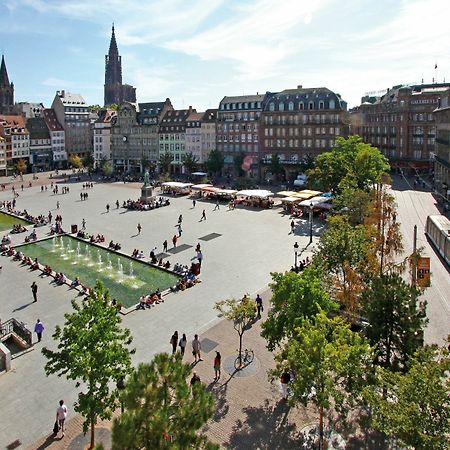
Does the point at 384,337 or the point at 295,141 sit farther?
the point at 295,141

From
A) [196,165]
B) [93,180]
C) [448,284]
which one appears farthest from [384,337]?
[93,180]

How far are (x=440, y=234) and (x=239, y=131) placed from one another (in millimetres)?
60610

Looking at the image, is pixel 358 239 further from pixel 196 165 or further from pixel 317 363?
pixel 196 165

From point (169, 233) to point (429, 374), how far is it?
123 feet

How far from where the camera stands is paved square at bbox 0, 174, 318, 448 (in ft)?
61.7

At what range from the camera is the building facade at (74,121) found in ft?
415

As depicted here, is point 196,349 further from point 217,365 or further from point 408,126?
point 408,126

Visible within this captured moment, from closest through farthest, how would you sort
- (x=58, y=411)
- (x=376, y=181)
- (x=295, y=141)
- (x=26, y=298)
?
(x=58, y=411) < (x=26, y=298) < (x=376, y=181) < (x=295, y=141)

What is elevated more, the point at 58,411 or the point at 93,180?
the point at 93,180

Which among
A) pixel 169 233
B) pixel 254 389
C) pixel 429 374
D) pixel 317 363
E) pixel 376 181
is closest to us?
pixel 429 374

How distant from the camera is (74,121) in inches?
5059

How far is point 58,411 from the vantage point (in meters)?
16.5

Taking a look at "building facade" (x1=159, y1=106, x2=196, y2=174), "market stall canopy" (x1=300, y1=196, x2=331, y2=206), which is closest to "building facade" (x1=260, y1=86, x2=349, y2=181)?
"building facade" (x1=159, y1=106, x2=196, y2=174)

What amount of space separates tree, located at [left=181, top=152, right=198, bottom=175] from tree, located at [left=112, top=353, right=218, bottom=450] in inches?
3355
